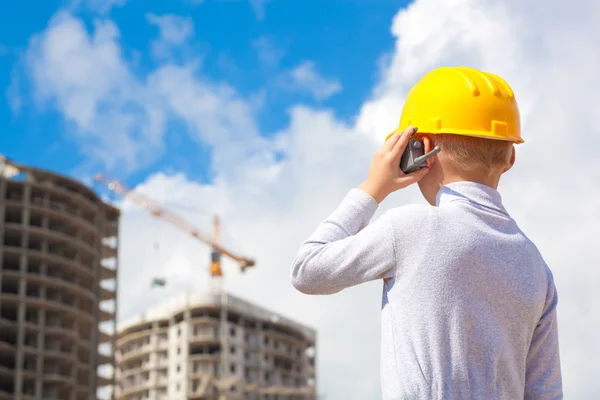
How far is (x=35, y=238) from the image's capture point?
297 feet

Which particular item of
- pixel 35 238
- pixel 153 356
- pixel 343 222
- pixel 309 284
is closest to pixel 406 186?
pixel 343 222

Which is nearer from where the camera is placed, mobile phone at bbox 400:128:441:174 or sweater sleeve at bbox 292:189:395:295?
sweater sleeve at bbox 292:189:395:295

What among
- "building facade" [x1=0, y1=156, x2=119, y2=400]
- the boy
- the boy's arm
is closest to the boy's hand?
the boy

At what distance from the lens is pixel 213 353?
458ft

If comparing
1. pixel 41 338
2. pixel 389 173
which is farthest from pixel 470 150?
pixel 41 338

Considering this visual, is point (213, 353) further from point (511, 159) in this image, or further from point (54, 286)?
point (511, 159)

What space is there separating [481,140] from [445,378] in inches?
35.1

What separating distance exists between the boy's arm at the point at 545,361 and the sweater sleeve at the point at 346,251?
0.68 metres

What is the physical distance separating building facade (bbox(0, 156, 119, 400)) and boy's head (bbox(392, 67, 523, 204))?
85798 millimetres

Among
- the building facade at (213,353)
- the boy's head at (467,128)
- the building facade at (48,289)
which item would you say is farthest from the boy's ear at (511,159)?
the building facade at (213,353)

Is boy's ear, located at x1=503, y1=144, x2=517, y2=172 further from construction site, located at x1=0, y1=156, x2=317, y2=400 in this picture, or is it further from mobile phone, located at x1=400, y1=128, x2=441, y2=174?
construction site, located at x1=0, y1=156, x2=317, y2=400

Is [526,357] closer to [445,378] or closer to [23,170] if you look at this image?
[445,378]

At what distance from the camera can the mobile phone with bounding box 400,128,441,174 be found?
139 inches

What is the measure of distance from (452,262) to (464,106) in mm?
604
